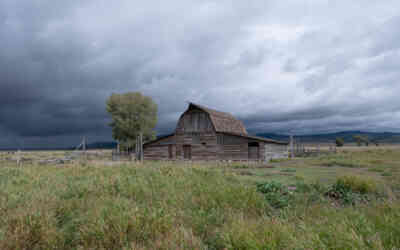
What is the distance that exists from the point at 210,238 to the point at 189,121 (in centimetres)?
2588

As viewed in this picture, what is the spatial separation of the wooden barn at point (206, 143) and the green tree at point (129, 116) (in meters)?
15.4

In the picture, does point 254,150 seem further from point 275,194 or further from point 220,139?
point 275,194

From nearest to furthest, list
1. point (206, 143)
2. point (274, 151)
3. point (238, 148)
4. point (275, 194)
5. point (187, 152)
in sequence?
point (275, 194) → point (238, 148) → point (206, 143) → point (274, 151) → point (187, 152)

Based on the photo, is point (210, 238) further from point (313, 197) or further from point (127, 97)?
point (127, 97)

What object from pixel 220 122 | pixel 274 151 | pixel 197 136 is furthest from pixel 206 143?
pixel 274 151

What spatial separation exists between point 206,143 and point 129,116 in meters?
23.7

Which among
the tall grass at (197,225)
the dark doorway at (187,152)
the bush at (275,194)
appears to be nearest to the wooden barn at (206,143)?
the dark doorway at (187,152)

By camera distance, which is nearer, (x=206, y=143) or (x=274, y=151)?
(x=206, y=143)

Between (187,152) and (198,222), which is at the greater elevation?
(198,222)

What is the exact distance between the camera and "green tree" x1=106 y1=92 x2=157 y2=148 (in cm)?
4516

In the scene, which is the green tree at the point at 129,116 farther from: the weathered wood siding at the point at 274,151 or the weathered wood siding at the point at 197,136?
the weathered wood siding at the point at 274,151

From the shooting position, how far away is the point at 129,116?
46.0m

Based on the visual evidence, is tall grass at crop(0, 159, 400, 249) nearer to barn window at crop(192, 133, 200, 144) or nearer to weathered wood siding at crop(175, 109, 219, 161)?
weathered wood siding at crop(175, 109, 219, 161)

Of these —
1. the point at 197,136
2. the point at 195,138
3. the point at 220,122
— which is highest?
the point at 220,122
